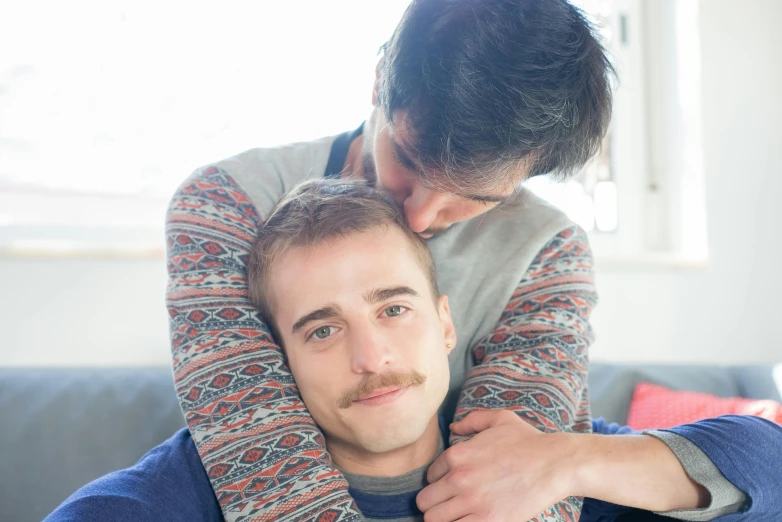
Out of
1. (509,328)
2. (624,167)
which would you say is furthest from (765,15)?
(509,328)

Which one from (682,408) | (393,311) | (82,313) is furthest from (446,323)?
(82,313)

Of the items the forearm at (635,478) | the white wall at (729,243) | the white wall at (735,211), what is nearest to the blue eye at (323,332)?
the forearm at (635,478)

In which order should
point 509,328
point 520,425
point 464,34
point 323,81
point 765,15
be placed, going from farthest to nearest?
point 765,15
point 323,81
point 509,328
point 520,425
point 464,34

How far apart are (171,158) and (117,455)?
3.08 ft

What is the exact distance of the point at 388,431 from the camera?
1037 millimetres

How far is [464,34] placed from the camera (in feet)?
3.01

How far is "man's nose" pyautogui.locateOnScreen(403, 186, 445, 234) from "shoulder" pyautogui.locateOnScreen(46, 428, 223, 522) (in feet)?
1.53

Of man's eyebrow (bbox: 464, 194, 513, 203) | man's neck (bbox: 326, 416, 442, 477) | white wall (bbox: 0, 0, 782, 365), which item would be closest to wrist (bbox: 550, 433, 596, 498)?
man's neck (bbox: 326, 416, 442, 477)

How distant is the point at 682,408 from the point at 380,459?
35.5 inches

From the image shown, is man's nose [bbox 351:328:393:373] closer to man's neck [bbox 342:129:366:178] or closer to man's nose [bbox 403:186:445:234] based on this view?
man's nose [bbox 403:186:445:234]

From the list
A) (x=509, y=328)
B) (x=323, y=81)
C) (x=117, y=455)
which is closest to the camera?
(x=509, y=328)

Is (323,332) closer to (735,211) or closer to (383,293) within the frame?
(383,293)

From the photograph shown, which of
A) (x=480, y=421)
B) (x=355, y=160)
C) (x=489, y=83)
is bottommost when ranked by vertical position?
(x=480, y=421)

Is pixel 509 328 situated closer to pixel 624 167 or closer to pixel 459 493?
pixel 459 493
